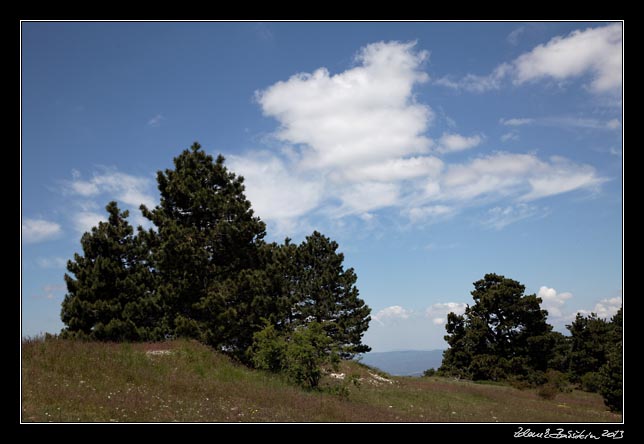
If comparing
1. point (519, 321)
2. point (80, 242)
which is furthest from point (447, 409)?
point (519, 321)

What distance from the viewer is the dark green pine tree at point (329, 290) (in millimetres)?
48750

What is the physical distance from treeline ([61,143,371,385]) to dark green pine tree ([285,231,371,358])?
20819 millimetres

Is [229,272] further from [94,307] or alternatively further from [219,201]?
[94,307]

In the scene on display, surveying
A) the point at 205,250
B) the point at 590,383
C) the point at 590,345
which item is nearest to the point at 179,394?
the point at 205,250

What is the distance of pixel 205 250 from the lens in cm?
2497

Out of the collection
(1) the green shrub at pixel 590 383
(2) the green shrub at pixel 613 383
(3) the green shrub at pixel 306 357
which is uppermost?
(3) the green shrub at pixel 306 357

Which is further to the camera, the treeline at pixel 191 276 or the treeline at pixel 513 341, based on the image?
the treeline at pixel 513 341

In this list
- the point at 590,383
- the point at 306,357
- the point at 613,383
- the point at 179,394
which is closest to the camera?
the point at 179,394

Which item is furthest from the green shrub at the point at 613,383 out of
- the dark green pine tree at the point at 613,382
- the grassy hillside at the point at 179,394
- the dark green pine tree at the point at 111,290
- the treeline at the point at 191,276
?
the dark green pine tree at the point at 111,290

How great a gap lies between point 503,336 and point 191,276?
41.6 metres
